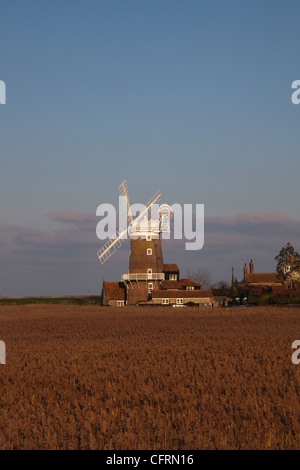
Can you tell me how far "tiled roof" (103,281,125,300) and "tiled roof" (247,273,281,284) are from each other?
33.7 m

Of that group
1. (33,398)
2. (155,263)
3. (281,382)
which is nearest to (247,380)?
(281,382)

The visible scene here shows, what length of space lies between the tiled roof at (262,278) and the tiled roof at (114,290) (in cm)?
3374

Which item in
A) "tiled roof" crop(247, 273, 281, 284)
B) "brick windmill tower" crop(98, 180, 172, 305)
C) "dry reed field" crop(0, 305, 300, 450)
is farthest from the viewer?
"tiled roof" crop(247, 273, 281, 284)

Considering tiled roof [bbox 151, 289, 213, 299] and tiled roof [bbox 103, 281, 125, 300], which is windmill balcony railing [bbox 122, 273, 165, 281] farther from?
tiled roof [bbox 103, 281, 125, 300]

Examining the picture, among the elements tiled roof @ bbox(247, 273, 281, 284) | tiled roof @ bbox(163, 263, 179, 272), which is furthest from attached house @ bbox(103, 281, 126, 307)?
tiled roof @ bbox(247, 273, 281, 284)

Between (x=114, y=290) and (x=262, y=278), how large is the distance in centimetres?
3676

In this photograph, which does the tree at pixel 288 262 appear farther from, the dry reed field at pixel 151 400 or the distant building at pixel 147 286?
the dry reed field at pixel 151 400

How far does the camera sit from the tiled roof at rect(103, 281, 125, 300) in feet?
261

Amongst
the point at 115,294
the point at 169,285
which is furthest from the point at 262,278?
the point at 115,294

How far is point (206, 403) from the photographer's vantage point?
1090 cm

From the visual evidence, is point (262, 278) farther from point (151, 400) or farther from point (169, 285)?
point (151, 400)

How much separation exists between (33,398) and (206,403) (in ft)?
12.1

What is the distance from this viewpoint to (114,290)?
8056 centimetres
